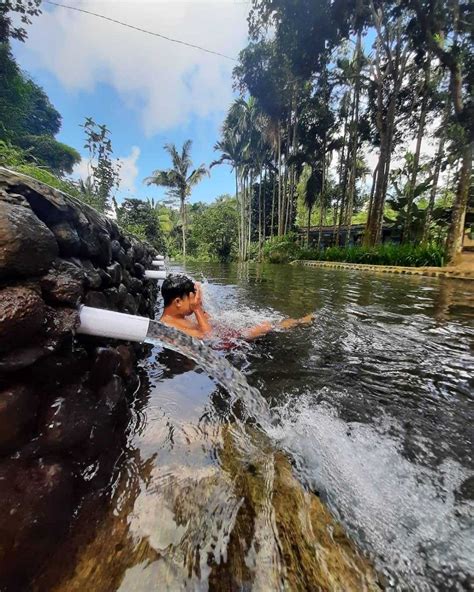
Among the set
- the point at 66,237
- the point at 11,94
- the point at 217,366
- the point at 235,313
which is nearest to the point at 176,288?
the point at 217,366

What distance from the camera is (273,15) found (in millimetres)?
13289

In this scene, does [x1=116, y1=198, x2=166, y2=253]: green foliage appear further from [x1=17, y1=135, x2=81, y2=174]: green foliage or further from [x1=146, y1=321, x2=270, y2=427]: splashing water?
[x1=146, y1=321, x2=270, y2=427]: splashing water

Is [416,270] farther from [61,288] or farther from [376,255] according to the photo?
[61,288]

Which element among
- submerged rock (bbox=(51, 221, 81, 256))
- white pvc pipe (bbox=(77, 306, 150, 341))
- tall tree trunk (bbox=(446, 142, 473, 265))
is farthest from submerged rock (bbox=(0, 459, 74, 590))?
tall tree trunk (bbox=(446, 142, 473, 265))

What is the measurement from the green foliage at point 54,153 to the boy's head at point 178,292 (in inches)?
1184

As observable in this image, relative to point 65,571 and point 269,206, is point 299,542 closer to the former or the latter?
point 65,571

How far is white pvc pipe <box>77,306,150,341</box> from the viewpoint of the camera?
121cm

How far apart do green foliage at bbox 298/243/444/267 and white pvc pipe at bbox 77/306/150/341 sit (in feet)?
46.9

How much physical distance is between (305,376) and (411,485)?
48.8 inches

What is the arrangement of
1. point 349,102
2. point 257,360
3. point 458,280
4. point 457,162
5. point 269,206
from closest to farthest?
point 257,360 → point 458,280 → point 457,162 → point 349,102 → point 269,206

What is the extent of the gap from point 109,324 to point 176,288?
2.01m

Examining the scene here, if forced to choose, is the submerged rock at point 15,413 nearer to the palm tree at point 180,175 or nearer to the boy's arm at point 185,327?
the boy's arm at point 185,327

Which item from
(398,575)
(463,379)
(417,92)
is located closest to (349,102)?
(417,92)

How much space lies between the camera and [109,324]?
4.05 feet
